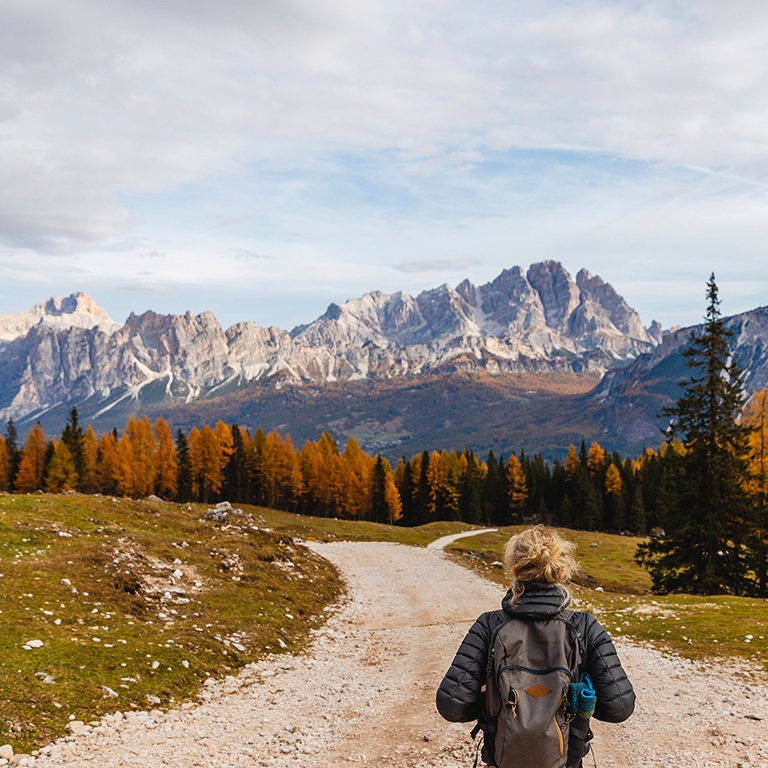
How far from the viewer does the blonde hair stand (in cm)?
714

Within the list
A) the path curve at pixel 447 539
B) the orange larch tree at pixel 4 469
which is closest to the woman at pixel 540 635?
the path curve at pixel 447 539

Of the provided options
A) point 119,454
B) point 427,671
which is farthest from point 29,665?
point 119,454

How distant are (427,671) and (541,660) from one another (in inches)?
566

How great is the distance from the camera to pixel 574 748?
7355 mm

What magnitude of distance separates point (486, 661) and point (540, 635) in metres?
0.77

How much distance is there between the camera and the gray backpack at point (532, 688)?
6805mm

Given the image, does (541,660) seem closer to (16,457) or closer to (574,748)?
(574,748)

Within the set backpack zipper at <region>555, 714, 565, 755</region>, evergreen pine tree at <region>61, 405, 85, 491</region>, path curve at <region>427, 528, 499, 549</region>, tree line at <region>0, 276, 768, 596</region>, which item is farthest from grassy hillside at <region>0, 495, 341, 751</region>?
evergreen pine tree at <region>61, 405, 85, 491</region>

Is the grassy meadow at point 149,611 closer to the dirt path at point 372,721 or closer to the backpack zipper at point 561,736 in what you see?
the dirt path at point 372,721

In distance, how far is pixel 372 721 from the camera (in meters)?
15.3

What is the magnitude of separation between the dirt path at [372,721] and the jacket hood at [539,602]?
24.0 feet

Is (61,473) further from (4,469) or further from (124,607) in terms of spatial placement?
(124,607)

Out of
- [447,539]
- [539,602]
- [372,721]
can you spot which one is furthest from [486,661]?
[447,539]

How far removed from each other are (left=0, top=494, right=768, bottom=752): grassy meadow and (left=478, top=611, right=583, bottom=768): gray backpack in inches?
402
